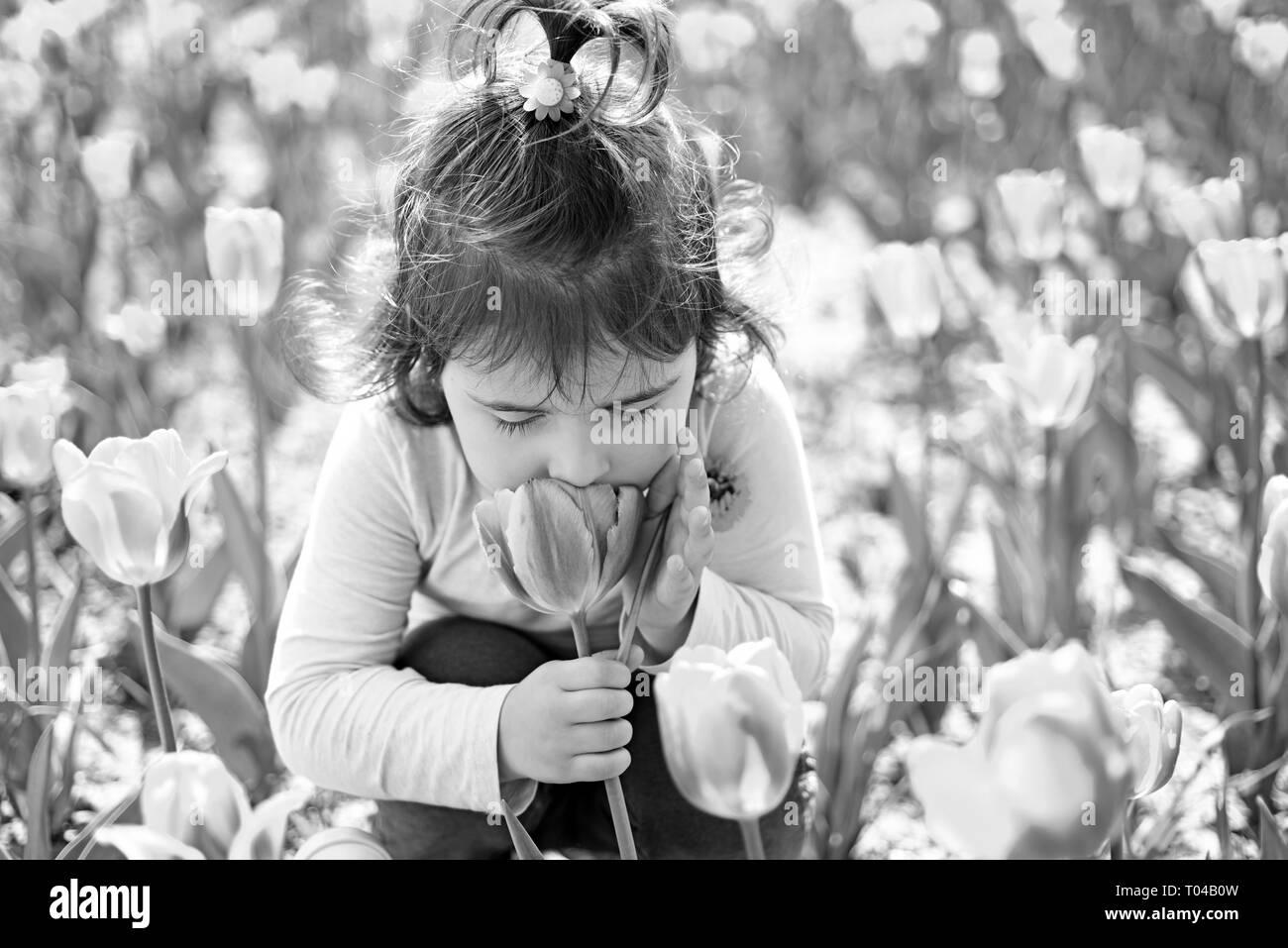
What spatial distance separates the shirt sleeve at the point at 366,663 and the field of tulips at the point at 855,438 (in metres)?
0.07

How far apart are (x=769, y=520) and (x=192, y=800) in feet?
1.87

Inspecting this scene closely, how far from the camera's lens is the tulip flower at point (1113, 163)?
205 cm

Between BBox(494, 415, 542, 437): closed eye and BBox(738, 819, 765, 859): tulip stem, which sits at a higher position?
BBox(494, 415, 542, 437): closed eye

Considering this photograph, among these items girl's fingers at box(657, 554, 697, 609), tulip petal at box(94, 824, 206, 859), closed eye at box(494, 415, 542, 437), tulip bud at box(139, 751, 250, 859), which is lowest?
tulip petal at box(94, 824, 206, 859)

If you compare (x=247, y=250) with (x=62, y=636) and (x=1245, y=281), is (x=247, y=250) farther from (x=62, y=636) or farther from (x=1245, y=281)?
(x=1245, y=281)

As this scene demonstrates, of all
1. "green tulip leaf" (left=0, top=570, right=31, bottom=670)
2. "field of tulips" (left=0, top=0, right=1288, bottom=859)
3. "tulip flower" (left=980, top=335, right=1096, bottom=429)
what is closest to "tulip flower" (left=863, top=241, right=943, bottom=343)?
"field of tulips" (left=0, top=0, right=1288, bottom=859)

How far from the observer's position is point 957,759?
2.49 ft

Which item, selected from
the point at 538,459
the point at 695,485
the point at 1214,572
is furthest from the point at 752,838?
the point at 1214,572

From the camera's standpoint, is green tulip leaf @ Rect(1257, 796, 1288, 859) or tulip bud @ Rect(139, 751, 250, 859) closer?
tulip bud @ Rect(139, 751, 250, 859)

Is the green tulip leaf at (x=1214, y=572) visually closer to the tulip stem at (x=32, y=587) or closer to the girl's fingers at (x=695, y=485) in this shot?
the girl's fingers at (x=695, y=485)

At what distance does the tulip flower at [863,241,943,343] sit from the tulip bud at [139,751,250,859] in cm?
109

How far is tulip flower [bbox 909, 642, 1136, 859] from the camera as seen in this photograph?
0.72 m

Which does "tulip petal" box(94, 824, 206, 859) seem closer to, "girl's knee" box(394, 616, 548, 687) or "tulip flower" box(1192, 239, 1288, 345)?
"girl's knee" box(394, 616, 548, 687)
